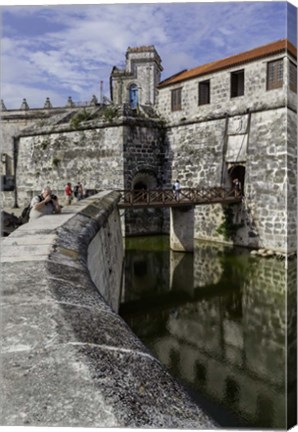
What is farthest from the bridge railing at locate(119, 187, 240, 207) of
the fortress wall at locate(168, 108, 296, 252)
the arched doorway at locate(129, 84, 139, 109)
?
the arched doorway at locate(129, 84, 139, 109)

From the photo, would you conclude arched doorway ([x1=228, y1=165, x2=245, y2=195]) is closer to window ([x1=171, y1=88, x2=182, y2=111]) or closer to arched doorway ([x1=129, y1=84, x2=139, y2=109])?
window ([x1=171, y1=88, x2=182, y2=111])

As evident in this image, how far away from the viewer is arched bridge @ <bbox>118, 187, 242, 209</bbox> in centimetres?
1237

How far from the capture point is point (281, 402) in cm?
472

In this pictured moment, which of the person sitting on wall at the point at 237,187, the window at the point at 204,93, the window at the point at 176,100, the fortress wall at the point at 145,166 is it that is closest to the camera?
the person sitting on wall at the point at 237,187

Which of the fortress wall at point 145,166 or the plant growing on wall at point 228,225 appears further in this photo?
the fortress wall at point 145,166

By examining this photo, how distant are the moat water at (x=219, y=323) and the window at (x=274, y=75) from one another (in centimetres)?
519

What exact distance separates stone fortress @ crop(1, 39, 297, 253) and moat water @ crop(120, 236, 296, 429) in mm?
1728

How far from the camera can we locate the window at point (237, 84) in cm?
1425

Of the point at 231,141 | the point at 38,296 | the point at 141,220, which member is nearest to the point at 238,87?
the point at 231,141

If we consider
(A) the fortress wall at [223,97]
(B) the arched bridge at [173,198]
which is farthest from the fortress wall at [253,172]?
(B) the arched bridge at [173,198]

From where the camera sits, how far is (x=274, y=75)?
41.6 feet

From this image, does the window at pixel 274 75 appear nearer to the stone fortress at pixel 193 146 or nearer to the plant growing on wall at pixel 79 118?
the stone fortress at pixel 193 146

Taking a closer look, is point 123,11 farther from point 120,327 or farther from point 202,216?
point 202,216

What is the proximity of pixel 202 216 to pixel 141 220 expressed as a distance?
2.27 m
